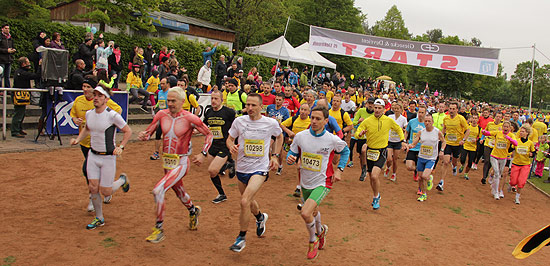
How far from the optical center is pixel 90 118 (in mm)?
6043

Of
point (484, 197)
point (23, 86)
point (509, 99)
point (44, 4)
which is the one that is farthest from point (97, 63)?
point (509, 99)

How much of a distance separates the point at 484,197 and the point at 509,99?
104154 mm

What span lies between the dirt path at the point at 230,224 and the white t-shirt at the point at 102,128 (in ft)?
4.18

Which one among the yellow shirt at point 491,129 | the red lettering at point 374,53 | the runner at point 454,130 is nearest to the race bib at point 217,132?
the runner at point 454,130

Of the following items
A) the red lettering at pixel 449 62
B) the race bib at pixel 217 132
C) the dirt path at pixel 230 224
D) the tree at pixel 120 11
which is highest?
the tree at pixel 120 11

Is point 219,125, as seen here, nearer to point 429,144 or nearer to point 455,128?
point 429,144

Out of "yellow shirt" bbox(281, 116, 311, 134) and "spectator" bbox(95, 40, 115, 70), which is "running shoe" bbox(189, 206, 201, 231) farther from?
"spectator" bbox(95, 40, 115, 70)

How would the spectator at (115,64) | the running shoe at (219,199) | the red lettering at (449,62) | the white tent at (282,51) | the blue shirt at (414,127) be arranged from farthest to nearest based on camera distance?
the white tent at (282,51), the red lettering at (449,62), the spectator at (115,64), the blue shirt at (414,127), the running shoe at (219,199)

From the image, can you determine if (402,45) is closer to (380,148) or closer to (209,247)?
(380,148)

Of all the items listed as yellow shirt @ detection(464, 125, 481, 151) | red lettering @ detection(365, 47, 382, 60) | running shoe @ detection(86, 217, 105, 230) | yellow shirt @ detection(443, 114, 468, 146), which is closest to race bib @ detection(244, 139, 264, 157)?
running shoe @ detection(86, 217, 105, 230)

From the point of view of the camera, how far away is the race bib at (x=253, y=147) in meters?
6.07

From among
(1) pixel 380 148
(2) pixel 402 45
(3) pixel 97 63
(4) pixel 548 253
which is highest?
(2) pixel 402 45

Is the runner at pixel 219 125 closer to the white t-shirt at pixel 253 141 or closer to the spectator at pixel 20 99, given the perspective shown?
the white t-shirt at pixel 253 141

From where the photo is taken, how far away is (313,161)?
5789 millimetres
